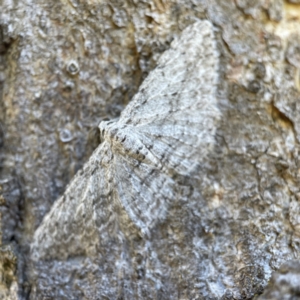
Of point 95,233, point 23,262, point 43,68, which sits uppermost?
point 43,68

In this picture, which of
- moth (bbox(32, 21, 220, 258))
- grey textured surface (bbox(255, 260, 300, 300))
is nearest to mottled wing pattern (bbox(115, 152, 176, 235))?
moth (bbox(32, 21, 220, 258))

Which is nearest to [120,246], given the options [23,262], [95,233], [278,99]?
[95,233]

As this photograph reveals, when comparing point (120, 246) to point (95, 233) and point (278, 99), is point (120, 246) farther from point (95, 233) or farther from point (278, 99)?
point (278, 99)

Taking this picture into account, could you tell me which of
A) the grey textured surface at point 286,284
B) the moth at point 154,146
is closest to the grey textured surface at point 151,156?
the moth at point 154,146

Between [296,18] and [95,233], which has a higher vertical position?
[296,18]

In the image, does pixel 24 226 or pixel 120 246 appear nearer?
pixel 120 246

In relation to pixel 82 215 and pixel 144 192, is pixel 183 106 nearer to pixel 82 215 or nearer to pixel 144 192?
pixel 144 192
